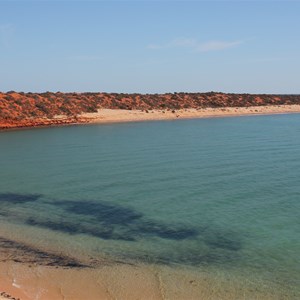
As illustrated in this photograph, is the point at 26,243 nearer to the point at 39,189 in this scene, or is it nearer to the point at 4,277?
the point at 4,277

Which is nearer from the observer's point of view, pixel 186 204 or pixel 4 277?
pixel 4 277

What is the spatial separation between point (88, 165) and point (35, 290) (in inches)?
746

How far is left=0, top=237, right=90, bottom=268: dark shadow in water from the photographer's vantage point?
42.1ft

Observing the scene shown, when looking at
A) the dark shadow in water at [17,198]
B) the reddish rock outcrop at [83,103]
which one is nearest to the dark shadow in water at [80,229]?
the dark shadow in water at [17,198]

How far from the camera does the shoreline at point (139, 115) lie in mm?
63062

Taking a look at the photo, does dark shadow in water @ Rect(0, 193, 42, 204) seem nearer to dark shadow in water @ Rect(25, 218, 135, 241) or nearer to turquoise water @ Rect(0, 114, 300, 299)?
turquoise water @ Rect(0, 114, 300, 299)

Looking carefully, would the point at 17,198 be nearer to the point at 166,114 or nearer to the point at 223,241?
the point at 223,241

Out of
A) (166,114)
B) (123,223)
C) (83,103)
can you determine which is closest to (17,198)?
(123,223)

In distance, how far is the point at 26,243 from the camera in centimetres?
1476

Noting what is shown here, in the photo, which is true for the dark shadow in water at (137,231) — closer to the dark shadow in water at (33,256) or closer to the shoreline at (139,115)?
the dark shadow in water at (33,256)

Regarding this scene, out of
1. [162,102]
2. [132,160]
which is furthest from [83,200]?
[162,102]

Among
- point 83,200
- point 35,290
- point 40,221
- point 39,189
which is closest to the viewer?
point 35,290

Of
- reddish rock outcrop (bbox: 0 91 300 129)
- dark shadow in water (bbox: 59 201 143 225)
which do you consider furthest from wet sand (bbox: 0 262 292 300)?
reddish rock outcrop (bbox: 0 91 300 129)

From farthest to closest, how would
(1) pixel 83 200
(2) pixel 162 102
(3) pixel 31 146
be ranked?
(2) pixel 162 102, (3) pixel 31 146, (1) pixel 83 200
